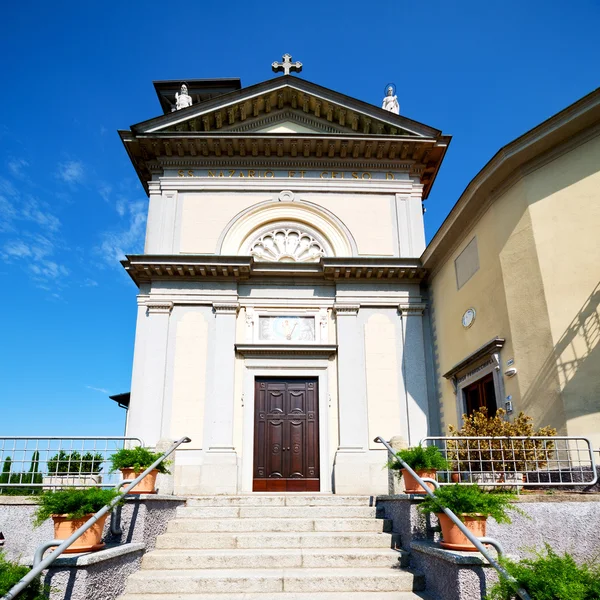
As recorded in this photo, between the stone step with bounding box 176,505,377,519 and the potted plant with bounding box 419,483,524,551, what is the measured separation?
2.55m

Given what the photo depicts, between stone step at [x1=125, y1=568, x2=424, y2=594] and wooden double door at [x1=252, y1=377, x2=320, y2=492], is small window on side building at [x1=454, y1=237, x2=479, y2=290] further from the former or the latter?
stone step at [x1=125, y1=568, x2=424, y2=594]

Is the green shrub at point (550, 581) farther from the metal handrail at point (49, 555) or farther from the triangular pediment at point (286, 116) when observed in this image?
the triangular pediment at point (286, 116)

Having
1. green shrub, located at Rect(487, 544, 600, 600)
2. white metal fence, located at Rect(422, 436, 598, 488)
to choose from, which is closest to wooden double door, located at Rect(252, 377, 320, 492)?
Answer: white metal fence, located at Rect(422, 436, 598, 488)

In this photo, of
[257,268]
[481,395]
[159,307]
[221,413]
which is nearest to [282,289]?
[257,268]

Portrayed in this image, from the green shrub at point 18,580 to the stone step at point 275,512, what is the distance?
11.5ft

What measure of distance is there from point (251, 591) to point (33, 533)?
127 inches

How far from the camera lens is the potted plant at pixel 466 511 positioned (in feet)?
18.4

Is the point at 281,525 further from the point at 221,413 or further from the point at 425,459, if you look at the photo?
the point at 221,413

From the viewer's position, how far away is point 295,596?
5875 mm

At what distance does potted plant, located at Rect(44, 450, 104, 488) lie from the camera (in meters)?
9.04

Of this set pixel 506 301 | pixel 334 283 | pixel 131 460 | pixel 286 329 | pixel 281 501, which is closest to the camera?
pixel 131 460

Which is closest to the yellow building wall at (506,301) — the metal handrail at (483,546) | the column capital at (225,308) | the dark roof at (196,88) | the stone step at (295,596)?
the metal handrail at (483,546)

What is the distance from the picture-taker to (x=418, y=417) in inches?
518

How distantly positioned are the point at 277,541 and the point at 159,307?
7.66 meters
